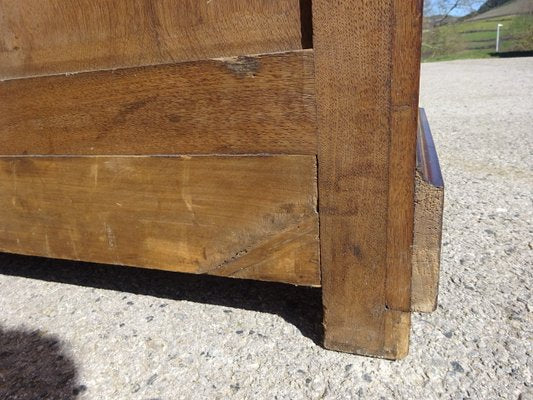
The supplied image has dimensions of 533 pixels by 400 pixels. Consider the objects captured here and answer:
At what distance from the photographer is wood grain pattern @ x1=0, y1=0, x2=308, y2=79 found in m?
0.98

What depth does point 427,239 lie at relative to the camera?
3.34 feet

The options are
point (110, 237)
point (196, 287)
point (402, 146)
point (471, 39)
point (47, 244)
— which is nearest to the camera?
point (402, 146)

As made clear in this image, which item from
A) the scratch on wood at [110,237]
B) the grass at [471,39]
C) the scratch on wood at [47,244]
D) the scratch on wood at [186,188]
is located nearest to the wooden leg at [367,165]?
the scratch on wood at [186,188]

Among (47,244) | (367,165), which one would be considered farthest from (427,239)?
(47,244)

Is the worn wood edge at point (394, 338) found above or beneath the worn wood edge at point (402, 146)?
beneath

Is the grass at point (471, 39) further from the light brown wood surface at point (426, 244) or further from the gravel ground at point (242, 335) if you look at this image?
the light brown wood surface at point (426, 244)

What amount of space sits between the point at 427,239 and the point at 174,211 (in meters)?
0.63

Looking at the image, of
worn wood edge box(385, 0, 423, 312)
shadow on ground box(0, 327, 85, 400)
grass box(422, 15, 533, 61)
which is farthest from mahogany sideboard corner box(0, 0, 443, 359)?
grass box(422, 15, 533, 61)

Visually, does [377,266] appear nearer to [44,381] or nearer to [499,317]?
[499,317]

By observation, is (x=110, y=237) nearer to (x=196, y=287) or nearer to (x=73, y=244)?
(x=73, y=244)

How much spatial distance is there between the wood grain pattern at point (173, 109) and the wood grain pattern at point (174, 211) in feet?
0.13

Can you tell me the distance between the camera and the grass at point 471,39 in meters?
18.2

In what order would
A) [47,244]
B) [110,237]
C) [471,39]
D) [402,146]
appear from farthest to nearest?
1. [471,39]
2. [47,244]
3. [110,237]
4. [402,146]

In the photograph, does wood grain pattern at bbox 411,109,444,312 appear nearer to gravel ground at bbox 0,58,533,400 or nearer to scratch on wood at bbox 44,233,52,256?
gravel ground at bbox 0,58,533,400
